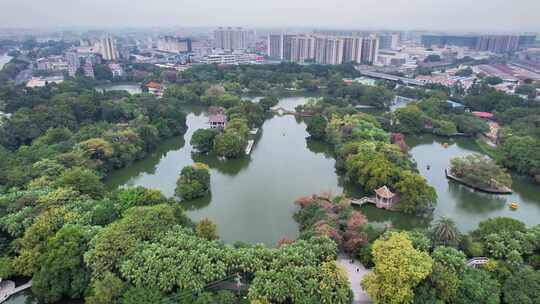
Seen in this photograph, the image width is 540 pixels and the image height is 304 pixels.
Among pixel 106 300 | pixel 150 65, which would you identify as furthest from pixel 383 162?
pixel 150 65

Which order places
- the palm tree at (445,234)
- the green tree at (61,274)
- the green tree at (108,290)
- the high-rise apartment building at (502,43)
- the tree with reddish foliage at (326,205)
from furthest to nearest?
the high-rise apartment building at (502,43) → the tree with reddish foliage at (326,205) → the palm tree at (445,234) → the green tree at (61,274) → the green tree at (108,290)

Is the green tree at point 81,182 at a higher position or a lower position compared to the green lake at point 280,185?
higher

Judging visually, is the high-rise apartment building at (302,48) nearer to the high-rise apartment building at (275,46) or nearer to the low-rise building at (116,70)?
the high-rise apartment building at (275,46)

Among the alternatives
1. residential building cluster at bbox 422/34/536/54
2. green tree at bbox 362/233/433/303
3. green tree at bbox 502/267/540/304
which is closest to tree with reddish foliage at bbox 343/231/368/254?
green tree at bbox 362/233/433/303

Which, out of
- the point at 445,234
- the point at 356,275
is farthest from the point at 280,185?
the point at 445,234

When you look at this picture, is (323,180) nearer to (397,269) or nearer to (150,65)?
(397,269)

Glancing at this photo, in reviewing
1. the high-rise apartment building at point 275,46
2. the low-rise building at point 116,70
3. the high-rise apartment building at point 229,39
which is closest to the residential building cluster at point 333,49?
the high-rise apartment building at point 275,46
